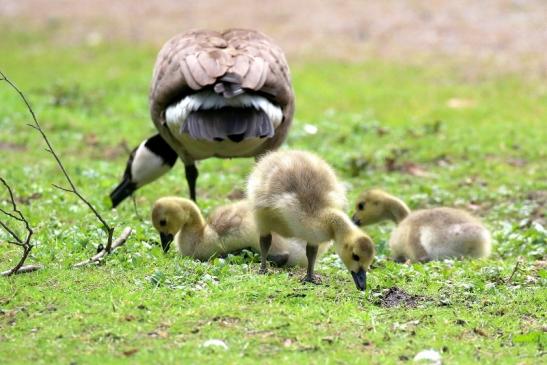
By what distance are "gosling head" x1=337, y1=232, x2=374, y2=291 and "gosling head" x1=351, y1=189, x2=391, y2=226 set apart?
9.21 feet

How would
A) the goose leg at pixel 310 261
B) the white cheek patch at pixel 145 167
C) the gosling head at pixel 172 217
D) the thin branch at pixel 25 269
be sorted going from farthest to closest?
the white cheek patch at pixel 145 167 → the gosling head at pixel 172 217 → the goose leg at pixel 310 261 → the thin branch at pixel 25 269

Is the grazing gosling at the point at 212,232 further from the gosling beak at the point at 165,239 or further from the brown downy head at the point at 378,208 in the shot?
the brown downy head at the point at 378,208

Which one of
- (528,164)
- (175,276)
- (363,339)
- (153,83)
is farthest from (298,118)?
(363,339)

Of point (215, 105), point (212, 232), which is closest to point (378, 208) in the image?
point (215, 105)

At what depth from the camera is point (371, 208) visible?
31.3ft

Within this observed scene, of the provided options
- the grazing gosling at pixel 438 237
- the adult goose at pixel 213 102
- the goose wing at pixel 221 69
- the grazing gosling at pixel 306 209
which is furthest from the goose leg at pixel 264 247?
the grazing gosling at pixel 438 237

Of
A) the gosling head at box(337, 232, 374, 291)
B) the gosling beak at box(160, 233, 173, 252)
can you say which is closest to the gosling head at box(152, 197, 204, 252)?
the gosling beak at box(160, 233, 173, 252)

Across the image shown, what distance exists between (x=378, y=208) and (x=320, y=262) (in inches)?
67.7

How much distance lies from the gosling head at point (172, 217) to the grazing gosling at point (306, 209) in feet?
2.68

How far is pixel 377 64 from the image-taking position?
1919cm

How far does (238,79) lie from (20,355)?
12.2 feet

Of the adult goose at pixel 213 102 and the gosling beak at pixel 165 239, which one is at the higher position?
the adult goose at pixel 213 102

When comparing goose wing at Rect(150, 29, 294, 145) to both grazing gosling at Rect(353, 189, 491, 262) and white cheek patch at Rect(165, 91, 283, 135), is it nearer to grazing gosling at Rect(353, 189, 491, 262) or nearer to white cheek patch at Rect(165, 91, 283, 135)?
white cheek patch at Rect(165, 91, 283, 135)

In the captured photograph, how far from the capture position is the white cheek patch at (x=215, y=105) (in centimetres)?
840
